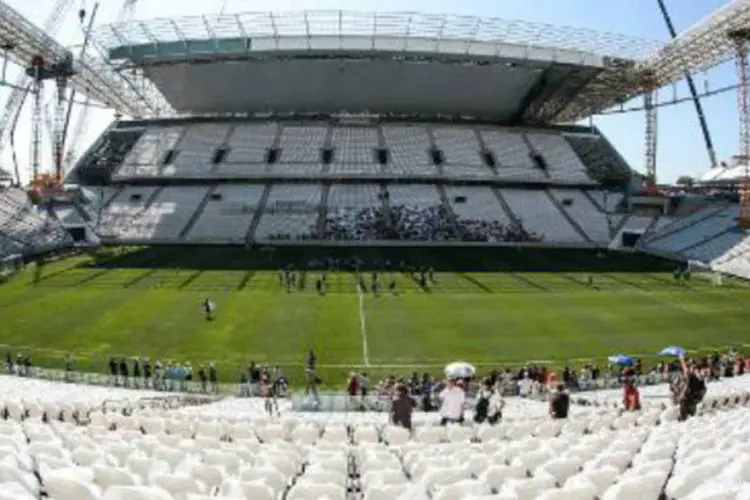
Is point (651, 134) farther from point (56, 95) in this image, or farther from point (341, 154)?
point (56, 95)

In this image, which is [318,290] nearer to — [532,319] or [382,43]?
[532,319]

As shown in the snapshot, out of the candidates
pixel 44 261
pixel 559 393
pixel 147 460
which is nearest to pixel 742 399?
pixel 559 393

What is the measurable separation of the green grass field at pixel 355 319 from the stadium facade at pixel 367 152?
1712 cm

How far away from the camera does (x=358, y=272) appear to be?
193 feet

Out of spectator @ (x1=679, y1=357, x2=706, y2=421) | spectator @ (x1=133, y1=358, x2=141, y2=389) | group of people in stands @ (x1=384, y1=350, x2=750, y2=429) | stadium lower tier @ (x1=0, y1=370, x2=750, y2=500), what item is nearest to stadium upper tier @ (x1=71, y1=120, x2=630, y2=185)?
spectator @ (x1=133, y1=358, x2=141, y2=389)

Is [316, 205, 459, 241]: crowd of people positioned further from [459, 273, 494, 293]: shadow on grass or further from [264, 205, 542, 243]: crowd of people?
[459, 273, 494, 293]: shadow on grass

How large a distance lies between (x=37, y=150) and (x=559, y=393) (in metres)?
74.7

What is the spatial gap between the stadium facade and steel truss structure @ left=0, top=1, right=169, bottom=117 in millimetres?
2438

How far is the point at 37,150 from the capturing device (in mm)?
82938

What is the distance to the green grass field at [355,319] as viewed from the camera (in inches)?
1387

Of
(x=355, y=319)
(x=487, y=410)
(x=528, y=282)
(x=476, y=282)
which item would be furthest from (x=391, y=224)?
(x=487, y=410)

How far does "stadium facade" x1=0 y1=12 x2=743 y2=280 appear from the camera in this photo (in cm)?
7519

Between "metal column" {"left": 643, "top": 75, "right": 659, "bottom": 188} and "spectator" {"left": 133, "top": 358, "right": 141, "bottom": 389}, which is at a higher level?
"metal column" {"left": 643, "top": 75, "right": 659, "bottom": 188}

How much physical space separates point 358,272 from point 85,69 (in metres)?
40.0
